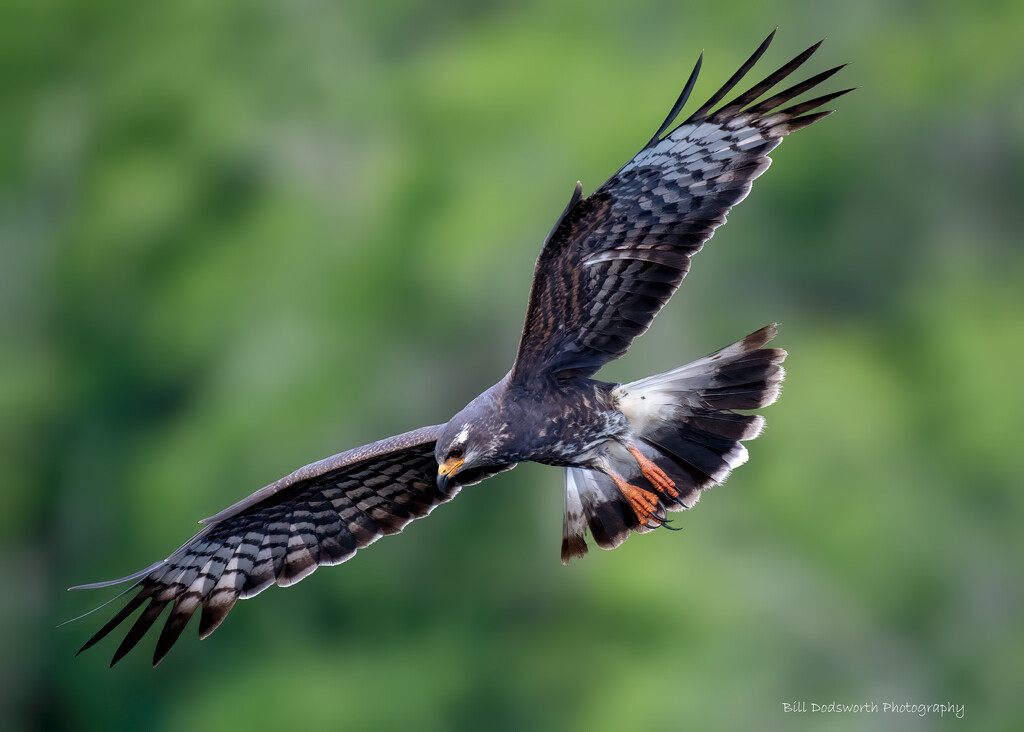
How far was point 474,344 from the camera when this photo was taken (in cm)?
1423

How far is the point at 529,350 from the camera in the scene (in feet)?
17.1

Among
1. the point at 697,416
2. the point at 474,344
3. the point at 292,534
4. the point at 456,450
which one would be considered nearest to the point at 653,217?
the point at 697,416

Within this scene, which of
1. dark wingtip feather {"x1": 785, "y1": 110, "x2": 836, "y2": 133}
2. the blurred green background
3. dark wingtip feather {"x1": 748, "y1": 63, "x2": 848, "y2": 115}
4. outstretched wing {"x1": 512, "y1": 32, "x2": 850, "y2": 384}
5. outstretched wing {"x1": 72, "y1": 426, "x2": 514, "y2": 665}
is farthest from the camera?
the blurred green background

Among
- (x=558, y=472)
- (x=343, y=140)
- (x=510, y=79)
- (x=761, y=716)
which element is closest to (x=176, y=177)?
(x=343, y=140)

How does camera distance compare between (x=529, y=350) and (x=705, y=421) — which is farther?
(x=705, y=421)

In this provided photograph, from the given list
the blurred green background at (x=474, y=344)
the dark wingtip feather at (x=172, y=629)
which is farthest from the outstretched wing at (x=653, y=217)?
the blurred green background at (x=474, y=344)

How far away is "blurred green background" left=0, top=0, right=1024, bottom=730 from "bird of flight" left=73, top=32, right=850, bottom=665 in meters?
6.90

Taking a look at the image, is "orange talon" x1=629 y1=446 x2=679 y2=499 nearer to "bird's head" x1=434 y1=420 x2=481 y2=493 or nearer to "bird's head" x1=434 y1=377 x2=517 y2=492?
"bird's head" x1=434 y1=377 x2=517 y2=492

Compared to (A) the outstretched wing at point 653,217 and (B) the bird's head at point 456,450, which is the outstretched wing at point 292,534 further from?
(A) the outstretched wing at point 653,217

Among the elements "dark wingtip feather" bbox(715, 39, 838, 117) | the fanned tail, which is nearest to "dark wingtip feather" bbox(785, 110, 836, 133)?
"dark wingtip feather" bbox(715, 39, 838, 117)

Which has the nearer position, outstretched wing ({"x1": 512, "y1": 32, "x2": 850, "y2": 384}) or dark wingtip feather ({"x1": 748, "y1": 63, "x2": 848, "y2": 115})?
dark wingtip feather ({"x1": 748, "y1": 63, "x2": 848, "y2": 115})

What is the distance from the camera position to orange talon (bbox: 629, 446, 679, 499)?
550 cm

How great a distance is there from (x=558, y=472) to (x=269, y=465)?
3.27m

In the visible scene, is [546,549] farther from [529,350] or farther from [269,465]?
[529,350]
